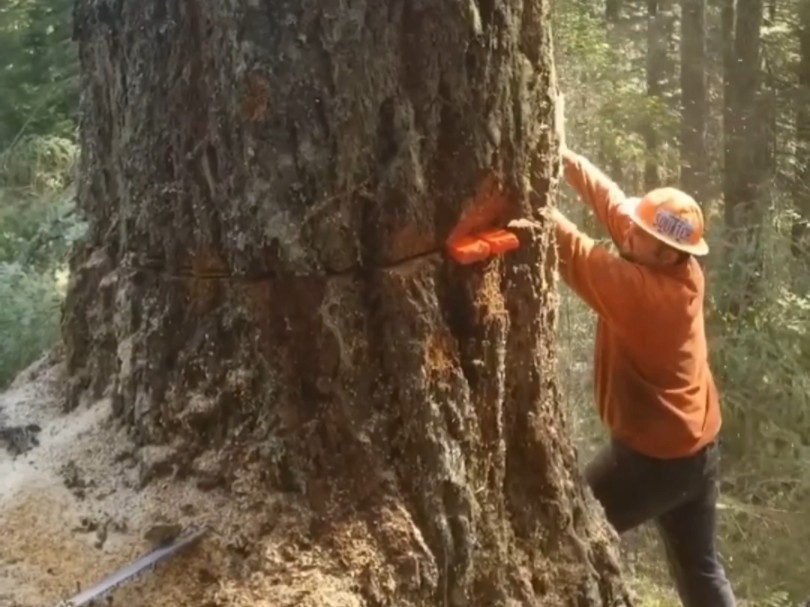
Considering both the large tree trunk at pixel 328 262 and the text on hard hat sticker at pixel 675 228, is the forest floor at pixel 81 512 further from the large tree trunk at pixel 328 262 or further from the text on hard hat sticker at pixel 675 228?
the text on hard hat sticker at pixel 675 228

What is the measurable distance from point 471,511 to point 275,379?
47 cm

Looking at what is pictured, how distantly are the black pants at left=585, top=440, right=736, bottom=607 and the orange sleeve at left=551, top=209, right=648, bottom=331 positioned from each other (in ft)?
1.72

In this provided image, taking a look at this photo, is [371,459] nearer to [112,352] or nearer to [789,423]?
[112,352]

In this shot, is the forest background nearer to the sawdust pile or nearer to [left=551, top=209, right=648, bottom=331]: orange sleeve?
[left=551, top=209, right=648, bottom=331]: orange sleeve

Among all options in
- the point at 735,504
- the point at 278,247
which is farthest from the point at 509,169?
the point at 735,504

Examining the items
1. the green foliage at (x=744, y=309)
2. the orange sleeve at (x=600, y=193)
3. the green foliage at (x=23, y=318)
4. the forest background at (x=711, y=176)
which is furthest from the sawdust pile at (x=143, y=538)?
the green foliage at (x=744, y=309)

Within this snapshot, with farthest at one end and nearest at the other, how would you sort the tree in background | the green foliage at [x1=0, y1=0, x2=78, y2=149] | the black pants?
the tree in background, the green foliage at [x1=0, y1=0, x2=78, y2=149], the black pants

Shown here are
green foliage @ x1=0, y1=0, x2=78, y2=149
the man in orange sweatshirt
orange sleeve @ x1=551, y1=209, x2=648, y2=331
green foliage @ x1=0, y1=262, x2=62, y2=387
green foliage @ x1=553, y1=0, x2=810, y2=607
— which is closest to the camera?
orange sleeve @ x1=551, y1=209, x2=648, y2=331

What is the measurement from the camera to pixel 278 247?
1771 millimetres

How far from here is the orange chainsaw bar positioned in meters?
1.90

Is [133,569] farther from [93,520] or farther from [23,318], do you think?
[23,318]

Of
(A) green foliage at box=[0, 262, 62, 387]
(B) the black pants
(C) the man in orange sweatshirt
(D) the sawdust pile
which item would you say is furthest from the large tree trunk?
(A) green foliage at box=[0, 262, 62, 387]

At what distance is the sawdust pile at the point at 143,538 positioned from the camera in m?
1.70

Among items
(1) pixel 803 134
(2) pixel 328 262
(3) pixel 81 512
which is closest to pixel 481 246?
(2) pixel 328 262
